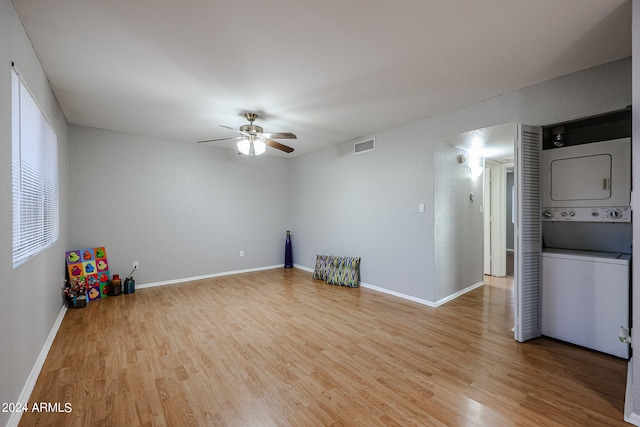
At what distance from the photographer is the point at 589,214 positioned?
255cm

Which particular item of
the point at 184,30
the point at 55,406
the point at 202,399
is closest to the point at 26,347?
the point at 55,406

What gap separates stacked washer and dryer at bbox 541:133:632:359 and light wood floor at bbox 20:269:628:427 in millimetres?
228

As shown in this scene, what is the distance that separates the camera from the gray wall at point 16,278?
1.52m

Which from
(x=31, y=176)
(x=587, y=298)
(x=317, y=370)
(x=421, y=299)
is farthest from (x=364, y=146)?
(x=31, y=176)

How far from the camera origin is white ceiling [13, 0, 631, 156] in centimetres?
173

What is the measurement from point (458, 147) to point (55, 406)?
4898mm

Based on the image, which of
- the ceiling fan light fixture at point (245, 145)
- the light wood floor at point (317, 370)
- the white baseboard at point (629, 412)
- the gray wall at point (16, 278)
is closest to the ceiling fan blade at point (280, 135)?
the ceiling fan light fixture at point (245, 145)

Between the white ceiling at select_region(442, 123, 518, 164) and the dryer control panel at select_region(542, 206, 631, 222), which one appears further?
the white ceiling at select_region(442, 123, 518, 164)

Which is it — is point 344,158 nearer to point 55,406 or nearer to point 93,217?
point 93,217

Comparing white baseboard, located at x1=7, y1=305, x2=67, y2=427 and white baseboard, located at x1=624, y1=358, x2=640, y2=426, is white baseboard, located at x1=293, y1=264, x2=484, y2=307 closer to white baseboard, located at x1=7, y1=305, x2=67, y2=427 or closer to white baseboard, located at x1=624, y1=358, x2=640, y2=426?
white baseboard, located at x1=624, y1=358, x2=640, y2=426

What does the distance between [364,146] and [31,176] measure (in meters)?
3.93

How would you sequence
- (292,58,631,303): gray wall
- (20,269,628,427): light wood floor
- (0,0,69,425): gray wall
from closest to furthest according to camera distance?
(0,0,69,425): gray wall, (20,269,628,427): light wood floor, (292,58,631,303): gray wall

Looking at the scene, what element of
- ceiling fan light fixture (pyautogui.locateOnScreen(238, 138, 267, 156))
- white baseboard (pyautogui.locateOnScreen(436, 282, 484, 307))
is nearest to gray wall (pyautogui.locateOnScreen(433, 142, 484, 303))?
white baseboard (pyautogui.locateOnScreen(436, 282, 484, 307))

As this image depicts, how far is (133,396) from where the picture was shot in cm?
187
